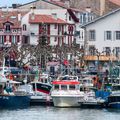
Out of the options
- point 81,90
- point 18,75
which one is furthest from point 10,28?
point 81,90

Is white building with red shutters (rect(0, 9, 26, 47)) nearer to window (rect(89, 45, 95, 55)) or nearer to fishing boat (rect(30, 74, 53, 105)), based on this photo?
window (rect(89, 45, 95, 55))

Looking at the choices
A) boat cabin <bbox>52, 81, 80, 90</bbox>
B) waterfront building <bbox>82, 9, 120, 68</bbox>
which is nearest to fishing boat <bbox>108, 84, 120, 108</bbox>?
boat cabin <bbox>52, 81, 80, 90</bbox>

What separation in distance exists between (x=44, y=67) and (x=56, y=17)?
1566 cm

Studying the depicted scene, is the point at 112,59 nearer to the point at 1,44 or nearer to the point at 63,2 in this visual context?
the point at 1,44

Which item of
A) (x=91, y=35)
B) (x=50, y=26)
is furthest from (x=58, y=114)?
(x=50, y=26)

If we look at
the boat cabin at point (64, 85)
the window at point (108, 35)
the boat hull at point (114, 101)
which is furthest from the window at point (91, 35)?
the boat hull at point (114, 101)

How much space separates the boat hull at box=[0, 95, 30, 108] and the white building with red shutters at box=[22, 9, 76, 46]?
31877mm

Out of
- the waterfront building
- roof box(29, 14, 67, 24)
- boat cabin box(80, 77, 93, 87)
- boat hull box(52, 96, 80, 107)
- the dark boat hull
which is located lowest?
boat hull box(52, 96, 80, 107)

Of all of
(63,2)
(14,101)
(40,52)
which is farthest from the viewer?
(63,2)

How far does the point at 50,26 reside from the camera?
101 meters

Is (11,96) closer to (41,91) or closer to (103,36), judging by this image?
(41,91)

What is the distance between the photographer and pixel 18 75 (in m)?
77.8

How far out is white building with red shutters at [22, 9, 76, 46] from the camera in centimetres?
10000

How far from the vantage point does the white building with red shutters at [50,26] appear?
3937 inches
